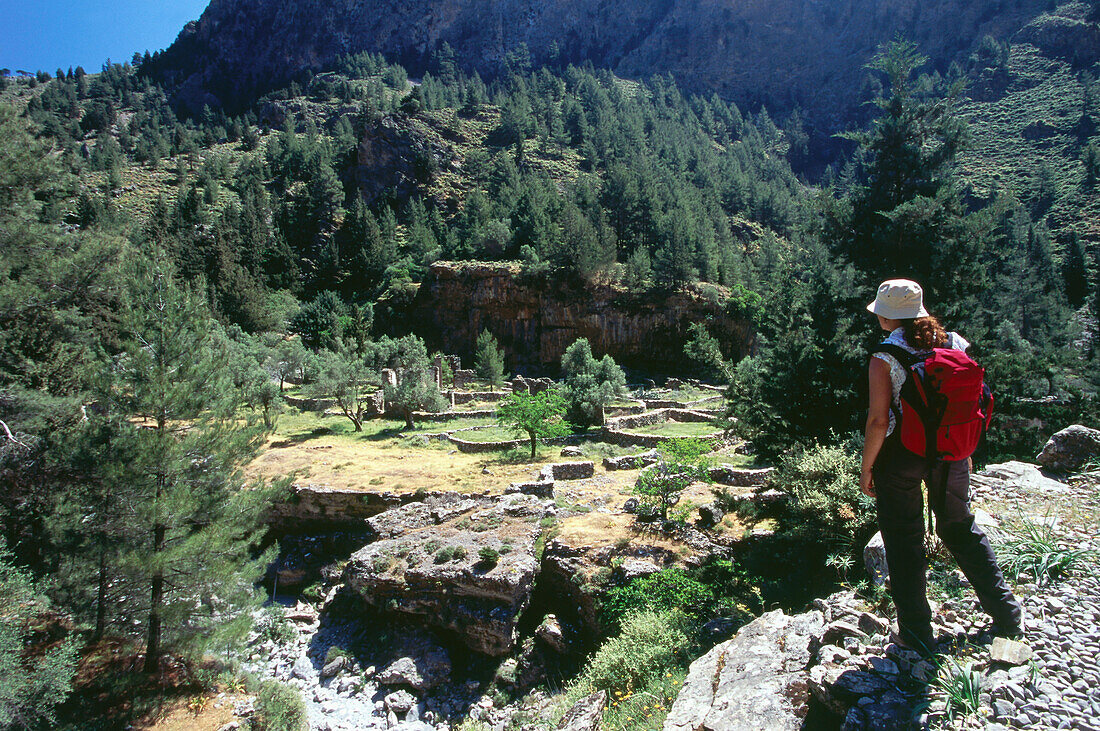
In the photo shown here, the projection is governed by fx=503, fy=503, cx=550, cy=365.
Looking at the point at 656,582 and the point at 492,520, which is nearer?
the point at 656,582

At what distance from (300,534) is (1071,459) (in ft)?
53.7

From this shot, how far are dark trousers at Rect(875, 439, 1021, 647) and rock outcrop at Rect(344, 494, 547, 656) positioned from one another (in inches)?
289

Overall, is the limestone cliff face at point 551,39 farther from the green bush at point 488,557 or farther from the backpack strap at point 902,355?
the backpack strap at point 902,355

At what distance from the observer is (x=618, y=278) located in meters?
44.2

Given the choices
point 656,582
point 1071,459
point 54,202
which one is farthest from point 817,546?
point 54,202

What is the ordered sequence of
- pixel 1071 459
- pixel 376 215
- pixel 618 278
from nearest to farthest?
1. pixel 1071 459
2. pixel 618 278
3. pixel 376 215

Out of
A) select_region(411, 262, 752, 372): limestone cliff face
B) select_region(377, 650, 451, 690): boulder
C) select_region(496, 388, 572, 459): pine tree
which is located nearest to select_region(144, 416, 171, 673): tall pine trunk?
select_region(377, 650, 451, 690): boulder

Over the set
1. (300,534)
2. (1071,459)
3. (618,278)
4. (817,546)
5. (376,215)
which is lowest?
(300,534)

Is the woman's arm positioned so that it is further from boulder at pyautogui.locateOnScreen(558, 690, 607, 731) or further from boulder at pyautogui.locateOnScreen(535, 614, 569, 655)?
boulder at pyautogui.locateOnScreen(535, 614, 569, 655)

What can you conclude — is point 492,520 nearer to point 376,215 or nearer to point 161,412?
point 161,412

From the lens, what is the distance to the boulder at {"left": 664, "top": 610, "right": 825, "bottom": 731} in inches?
150

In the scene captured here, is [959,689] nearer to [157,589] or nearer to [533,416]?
[157,589]

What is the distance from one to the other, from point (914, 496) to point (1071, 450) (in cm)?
545

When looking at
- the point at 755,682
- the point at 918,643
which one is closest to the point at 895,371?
the point at 918,643
